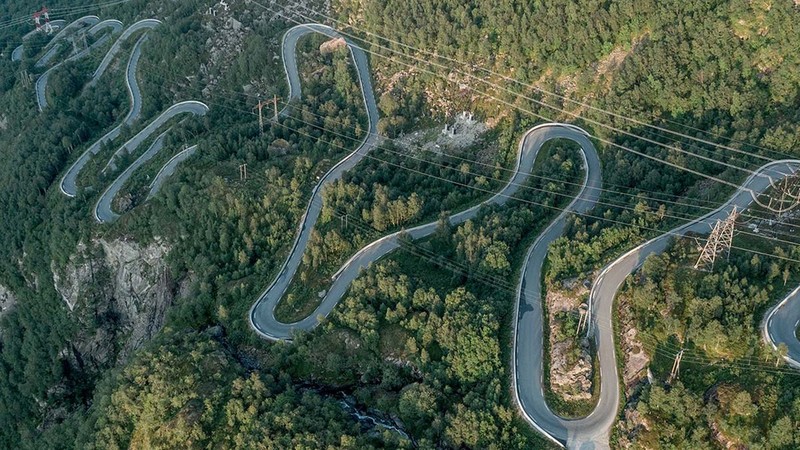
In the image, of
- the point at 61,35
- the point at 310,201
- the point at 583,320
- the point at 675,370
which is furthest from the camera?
the point at 61,35

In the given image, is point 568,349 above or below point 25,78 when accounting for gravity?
above

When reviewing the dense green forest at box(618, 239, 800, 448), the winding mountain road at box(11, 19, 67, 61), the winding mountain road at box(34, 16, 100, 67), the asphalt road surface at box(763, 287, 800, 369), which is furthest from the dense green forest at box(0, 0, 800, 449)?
the winding mountain road at box(11, 19, 67, 61)

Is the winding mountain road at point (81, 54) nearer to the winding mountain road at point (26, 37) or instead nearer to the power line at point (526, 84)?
the winding mountain road at point (26, 37)

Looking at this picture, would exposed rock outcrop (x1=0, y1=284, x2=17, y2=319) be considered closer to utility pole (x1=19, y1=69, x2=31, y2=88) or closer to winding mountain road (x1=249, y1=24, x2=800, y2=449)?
utility pole (x1=19, y1=69, x2=31, y2=88)

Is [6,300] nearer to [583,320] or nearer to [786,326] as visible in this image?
[583,320]

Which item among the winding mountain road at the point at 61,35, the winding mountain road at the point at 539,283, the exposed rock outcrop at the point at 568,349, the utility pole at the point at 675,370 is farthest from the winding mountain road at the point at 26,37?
the utility pole at the point at 675,370

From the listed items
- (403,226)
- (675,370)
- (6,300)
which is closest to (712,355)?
(675,370)

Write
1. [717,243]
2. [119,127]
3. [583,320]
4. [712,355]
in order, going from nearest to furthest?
[712,355]
[717,243]
[583,320]
[119,127]

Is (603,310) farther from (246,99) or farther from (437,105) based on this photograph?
(246,99)
